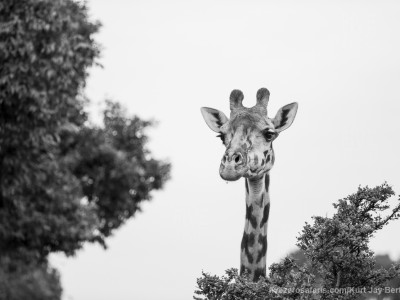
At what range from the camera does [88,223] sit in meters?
→ 24.5

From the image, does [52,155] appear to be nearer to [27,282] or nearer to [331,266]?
[27,282]

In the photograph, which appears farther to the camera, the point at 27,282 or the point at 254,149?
the point at 254,149

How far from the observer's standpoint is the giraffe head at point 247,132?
2503 centimetres

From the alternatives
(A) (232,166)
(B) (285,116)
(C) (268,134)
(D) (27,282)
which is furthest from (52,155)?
(B) (285,116)

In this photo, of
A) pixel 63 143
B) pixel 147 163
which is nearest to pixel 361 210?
pixel 147 163

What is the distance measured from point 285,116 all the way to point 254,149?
6.36 feet

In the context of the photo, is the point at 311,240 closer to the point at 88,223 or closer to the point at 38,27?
the point at 88,223

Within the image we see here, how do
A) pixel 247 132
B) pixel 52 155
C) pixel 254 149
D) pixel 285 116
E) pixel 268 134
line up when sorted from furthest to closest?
pixel 285 116
pixel 268 134
pixel 247 132
pixel 254 149
pixel 52 155

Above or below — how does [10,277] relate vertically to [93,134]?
below

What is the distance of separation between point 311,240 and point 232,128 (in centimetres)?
513

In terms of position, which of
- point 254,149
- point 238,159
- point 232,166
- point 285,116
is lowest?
point 232,166

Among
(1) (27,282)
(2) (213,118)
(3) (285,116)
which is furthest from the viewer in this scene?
Answer: (2) (213,118)

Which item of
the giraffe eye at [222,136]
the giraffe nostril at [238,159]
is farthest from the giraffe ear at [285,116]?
the giraffe nostril at [238,159]

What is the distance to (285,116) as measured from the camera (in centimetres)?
2719
